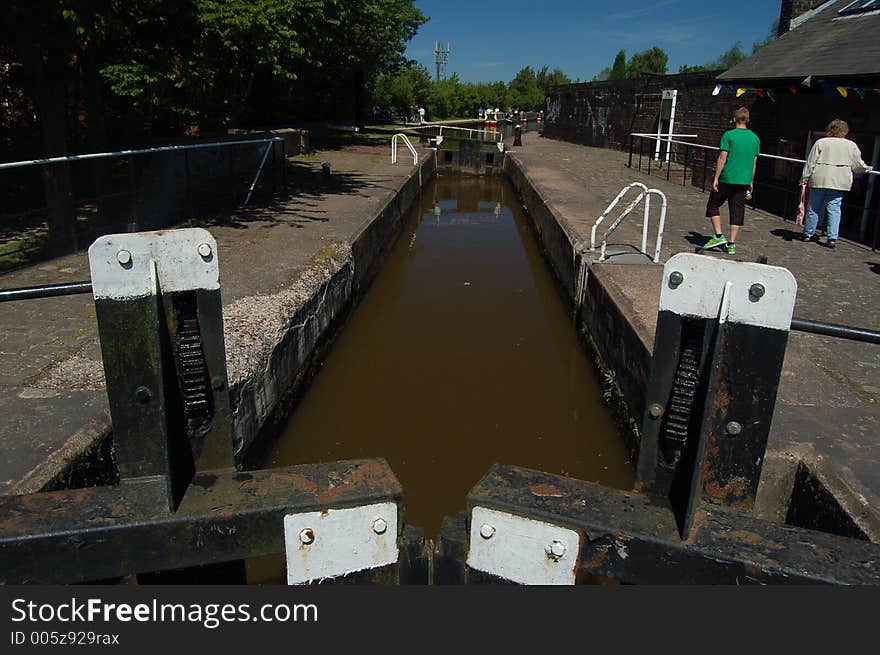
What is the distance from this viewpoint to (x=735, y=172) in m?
8.20

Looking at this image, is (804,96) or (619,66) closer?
(804,96)

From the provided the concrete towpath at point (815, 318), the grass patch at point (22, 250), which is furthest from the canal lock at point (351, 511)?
the grass patch at point (22, 250)

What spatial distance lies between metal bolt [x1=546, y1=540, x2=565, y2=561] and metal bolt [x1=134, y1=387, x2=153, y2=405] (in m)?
1.32

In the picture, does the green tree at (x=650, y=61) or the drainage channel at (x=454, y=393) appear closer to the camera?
the drainage channel at (x=454, y=393)

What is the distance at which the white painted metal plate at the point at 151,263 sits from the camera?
2139 mm

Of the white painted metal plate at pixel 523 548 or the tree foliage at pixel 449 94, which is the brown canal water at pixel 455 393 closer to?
the white painted metal plate at pixel 523 548

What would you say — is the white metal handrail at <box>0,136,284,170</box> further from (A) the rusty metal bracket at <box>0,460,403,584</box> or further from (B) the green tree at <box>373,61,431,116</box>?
(B) the green tree at <box>373,61,431,116</box>

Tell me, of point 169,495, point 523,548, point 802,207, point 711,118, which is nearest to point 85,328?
point 169,495

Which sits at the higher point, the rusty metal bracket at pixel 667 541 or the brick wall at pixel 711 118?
the brick wall at pixel 711 118

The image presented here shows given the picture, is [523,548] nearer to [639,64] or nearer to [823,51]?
[823,51]

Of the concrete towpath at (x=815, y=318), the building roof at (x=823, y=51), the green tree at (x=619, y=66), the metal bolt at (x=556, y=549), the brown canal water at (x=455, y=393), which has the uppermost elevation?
the green tree at (x=619, y=66)

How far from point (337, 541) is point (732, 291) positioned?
142 cm

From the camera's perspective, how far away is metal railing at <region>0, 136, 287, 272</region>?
6.80m

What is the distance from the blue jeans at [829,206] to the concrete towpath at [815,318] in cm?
28
